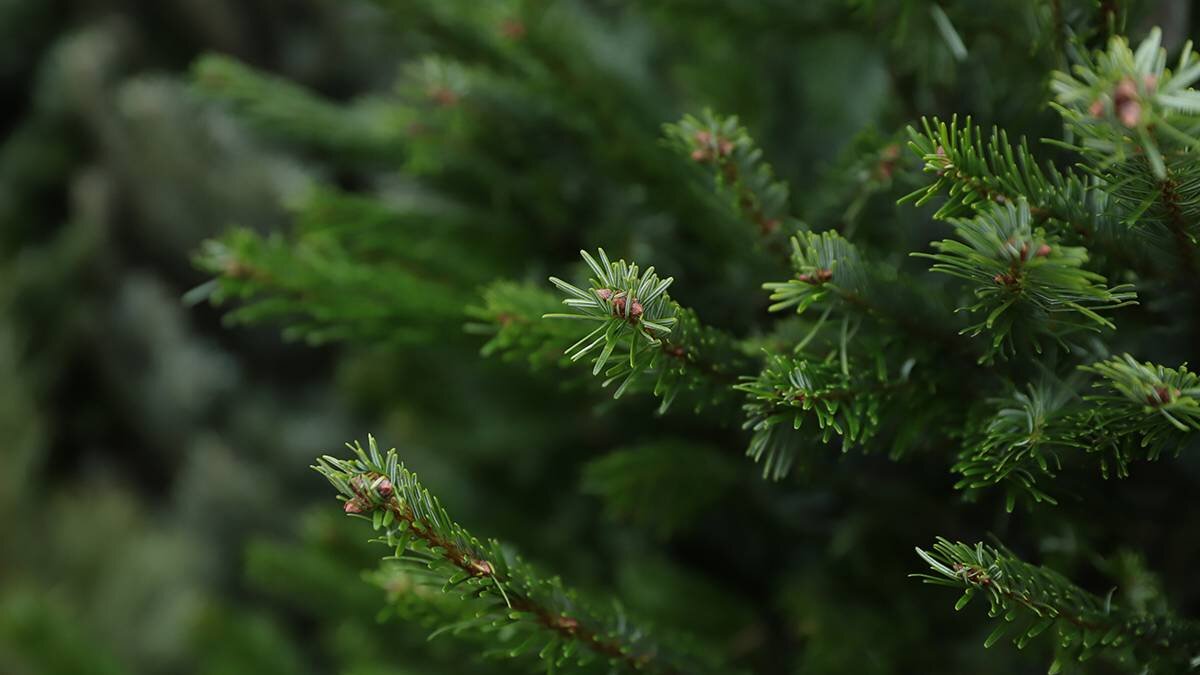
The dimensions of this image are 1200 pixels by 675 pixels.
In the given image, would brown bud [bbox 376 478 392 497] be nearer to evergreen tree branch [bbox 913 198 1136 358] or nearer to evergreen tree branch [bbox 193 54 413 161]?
evergreen tree branch [bbox 913 198 1136 358]

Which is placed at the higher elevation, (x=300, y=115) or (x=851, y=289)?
(x=300, y=115)

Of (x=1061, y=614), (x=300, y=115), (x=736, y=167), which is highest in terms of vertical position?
A: (x=300, y=115)

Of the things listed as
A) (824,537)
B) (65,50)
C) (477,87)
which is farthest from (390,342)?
(65,50)

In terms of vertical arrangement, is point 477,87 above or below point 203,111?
below

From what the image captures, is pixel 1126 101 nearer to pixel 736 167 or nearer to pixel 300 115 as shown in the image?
pixel 736 167

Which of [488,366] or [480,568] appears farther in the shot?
[488,366]

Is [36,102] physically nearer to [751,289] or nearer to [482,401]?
[482,401]

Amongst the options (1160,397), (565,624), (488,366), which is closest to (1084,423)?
(1160,397)
